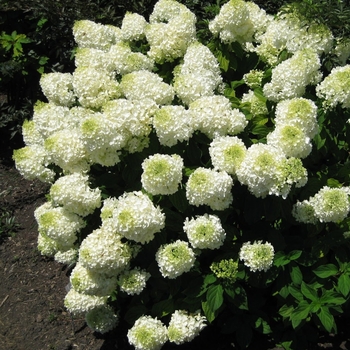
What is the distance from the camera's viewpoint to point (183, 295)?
330 cm

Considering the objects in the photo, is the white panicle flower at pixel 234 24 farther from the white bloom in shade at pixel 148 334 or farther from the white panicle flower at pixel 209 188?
the white bloom in shade at pixel 148 334

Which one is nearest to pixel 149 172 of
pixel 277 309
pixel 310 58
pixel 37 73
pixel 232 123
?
pixel 232 123

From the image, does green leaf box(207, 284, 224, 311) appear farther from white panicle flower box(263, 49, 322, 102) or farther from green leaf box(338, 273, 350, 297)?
white panicle flower box(263, 49, 322, 102)

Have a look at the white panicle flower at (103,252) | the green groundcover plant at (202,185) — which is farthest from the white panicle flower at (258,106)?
the white panicle flower at (103,252)

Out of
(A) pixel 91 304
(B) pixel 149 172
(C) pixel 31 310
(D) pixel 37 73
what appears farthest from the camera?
(D) pixel 37 73

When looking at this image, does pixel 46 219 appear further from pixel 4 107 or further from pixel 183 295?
pixel 4 107

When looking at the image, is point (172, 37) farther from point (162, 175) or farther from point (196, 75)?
point (162, 175)

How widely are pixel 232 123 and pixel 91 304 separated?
1.37 meters

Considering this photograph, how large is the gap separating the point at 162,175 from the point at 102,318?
1.26m

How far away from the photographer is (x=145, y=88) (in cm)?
323

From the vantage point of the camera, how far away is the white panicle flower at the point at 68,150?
310cm

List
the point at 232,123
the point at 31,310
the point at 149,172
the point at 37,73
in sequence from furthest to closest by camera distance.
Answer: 1. the point at 37,73
2. the point at 31,310
3. the point at 232,123
4. the point at 149,172

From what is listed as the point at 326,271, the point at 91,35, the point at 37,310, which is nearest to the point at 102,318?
the point at 37,310

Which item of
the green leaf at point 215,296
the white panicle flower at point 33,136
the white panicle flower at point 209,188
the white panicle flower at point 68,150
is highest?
the white panicle flower at point 209,188
